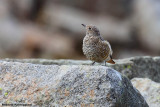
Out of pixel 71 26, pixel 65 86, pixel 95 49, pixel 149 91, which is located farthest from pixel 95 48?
pixel 71 26

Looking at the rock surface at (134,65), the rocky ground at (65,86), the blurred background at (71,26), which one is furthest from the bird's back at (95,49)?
the blurred background at (71,26)

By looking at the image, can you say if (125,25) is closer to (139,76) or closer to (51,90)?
(139,76)

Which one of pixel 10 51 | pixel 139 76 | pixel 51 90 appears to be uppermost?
pixel 10 51

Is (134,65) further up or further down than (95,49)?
further up

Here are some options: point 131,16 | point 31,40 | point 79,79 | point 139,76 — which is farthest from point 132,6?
point 79,79

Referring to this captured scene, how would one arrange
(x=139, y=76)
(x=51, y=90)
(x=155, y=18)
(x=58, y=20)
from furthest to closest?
(x=58, y=20)
(x=155, y=18)
(x=139, y=76)
(x=51, y=90)

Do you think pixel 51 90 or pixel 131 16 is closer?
pixel 51 90

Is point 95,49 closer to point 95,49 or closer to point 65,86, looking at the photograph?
point 95,49
